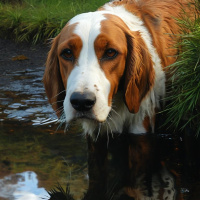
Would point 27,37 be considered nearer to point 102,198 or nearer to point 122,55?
point 122,55

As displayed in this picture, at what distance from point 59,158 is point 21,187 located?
2.00ft

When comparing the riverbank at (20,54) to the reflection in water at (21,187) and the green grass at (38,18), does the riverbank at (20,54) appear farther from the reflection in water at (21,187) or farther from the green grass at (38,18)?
the reflection in water at (21,187)

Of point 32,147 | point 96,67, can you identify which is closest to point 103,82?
Answer: point 96,67

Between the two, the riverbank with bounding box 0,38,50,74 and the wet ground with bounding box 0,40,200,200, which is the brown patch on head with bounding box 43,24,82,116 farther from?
the riverbank with bounding box 0,38,50,74

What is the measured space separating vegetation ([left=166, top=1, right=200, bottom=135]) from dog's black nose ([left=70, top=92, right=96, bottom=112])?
33.1 inches

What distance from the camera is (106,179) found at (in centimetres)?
362

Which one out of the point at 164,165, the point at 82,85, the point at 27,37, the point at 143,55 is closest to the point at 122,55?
the point at 143,55

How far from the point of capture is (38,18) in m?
8.16

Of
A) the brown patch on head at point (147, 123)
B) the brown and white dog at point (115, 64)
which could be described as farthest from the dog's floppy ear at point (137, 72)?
the brown patch on head at point (147, 123)

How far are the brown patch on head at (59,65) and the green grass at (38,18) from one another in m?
3.55

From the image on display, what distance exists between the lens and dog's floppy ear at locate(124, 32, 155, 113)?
3.94 metres

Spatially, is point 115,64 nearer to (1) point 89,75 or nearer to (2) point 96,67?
(2) point 96,67

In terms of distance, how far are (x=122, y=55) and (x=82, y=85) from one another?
61cm

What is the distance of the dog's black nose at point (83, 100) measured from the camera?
10.7 ft
